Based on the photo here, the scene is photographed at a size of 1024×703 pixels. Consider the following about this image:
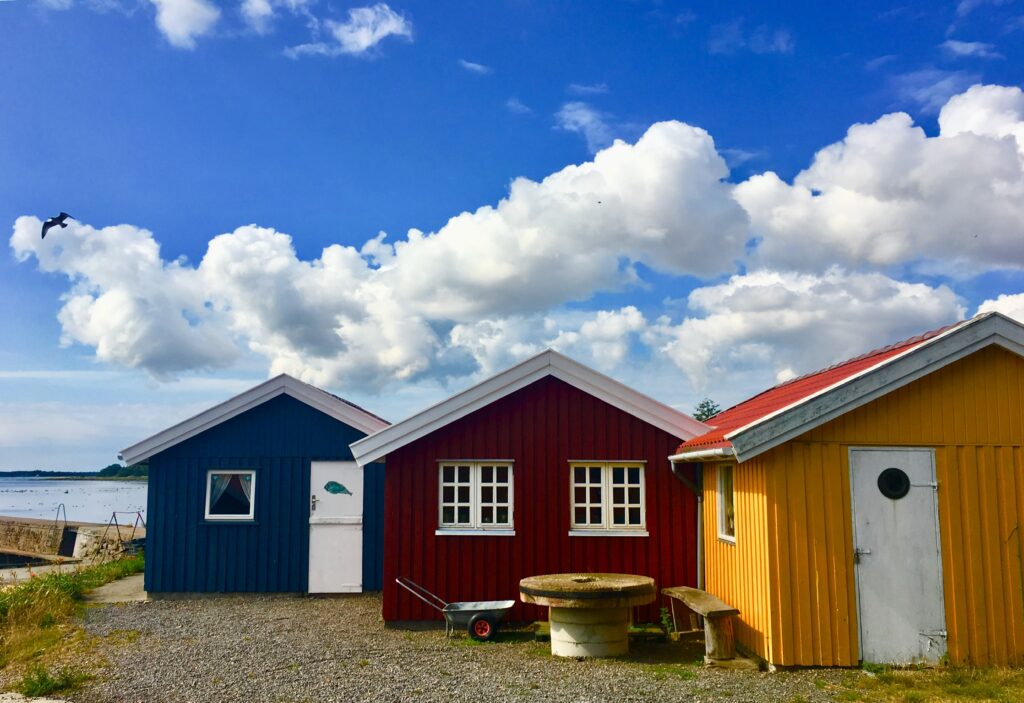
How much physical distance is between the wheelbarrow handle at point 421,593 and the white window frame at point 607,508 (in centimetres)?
201

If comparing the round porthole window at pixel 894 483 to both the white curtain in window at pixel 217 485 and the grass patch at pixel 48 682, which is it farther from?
the white curtain in window at pixel 217 485

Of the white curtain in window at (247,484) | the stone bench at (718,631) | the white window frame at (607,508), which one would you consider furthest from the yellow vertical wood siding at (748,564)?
the white curtain in window at (247,484)

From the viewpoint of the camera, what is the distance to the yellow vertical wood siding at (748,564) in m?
8.85

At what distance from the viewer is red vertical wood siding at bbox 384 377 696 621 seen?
457 inches

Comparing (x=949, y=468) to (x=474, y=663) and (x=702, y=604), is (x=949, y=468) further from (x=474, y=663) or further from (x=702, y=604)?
(x=474, y=663)

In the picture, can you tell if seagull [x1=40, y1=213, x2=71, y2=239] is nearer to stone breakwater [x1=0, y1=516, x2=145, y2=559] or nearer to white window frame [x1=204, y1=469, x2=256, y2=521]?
white window frame [x1=204, y1=469, x2=256, y2=521]

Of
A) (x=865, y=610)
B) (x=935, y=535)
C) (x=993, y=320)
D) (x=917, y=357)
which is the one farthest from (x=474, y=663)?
(x=993, y=320)

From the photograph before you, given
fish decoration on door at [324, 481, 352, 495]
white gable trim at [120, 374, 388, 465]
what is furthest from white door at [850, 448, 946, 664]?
fish decoration on door at [324, 481, 352, 495]

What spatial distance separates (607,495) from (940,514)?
433 centimetres

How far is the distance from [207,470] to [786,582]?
987cm

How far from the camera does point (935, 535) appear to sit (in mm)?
8789

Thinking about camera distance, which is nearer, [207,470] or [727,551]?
[727,551]

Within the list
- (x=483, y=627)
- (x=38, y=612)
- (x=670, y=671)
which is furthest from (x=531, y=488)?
(x=38, y=612)

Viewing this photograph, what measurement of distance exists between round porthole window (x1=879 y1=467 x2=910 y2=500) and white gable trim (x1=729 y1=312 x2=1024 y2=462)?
0.82 meters
